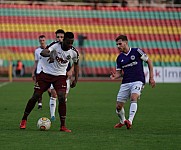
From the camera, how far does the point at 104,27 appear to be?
5062cm

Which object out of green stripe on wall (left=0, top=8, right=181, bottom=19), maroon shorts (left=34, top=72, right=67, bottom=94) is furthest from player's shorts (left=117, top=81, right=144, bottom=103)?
green stripe on wall (left=0, top=8, right=181, bottom=19)

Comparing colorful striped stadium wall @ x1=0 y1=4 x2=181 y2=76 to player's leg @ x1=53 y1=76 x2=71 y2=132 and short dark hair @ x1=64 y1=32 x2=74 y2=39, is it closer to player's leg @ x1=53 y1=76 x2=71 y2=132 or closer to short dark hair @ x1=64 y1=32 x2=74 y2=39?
player's leg @ x1=53 y1=76 x2=71 y2=132

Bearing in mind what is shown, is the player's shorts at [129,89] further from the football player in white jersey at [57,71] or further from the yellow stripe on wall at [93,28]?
the yellow stripe on wall at [93,28]

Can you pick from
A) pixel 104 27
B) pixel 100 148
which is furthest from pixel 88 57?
pixel 100 148

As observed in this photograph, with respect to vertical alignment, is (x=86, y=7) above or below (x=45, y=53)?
above

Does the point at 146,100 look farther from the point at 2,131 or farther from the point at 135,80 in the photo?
the point at 2,131

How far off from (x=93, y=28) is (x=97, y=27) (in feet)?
1.47

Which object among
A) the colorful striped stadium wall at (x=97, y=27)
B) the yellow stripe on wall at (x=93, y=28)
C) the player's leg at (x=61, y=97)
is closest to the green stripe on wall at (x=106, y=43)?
the colorful striped stadium wall at (x=97, y=27)

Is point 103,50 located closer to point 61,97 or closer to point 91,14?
point 91,14

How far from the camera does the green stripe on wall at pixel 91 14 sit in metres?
50.1

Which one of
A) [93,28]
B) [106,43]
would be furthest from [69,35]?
[93,28]

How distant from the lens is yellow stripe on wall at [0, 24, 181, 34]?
49469mm

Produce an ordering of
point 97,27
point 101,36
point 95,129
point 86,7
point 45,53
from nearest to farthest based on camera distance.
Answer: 1. point 45,53
2. point 95,129
3. point 101,36
4. point 97,27
5. point 86,7

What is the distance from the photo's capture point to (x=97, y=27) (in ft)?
165
